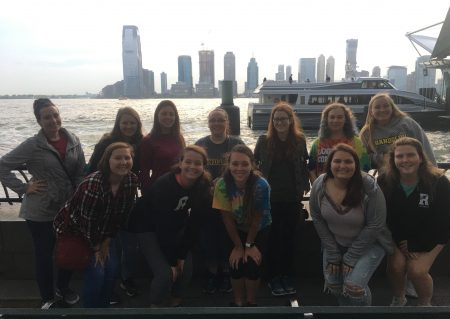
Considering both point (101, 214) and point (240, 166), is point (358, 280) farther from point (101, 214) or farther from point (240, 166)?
point (101, 214)

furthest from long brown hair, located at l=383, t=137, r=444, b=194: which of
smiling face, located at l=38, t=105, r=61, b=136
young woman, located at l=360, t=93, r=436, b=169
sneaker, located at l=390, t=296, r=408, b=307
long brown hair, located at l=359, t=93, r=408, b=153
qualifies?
smiling face, located at l=38, t=105, r=61, b=136

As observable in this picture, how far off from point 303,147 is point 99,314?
2334 millimetres

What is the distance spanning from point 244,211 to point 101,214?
1.09 meters

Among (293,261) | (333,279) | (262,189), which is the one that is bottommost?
(293,261)

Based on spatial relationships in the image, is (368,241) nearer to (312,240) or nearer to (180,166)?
(312,240)

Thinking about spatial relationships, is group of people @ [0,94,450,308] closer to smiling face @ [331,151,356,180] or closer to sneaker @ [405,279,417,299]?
smiling face @ [331,151,356,180]

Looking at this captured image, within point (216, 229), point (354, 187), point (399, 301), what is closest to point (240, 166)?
point (216, 229)

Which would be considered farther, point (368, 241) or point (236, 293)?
point (236, 293)

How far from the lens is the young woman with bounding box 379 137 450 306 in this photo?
2.83m

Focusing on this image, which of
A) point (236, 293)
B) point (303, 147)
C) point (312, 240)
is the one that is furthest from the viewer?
point (312, 240)

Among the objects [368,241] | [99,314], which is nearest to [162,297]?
[99,314]

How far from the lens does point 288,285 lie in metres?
3.54

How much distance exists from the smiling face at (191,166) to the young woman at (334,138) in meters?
1.15

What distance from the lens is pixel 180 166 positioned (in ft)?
10.00
